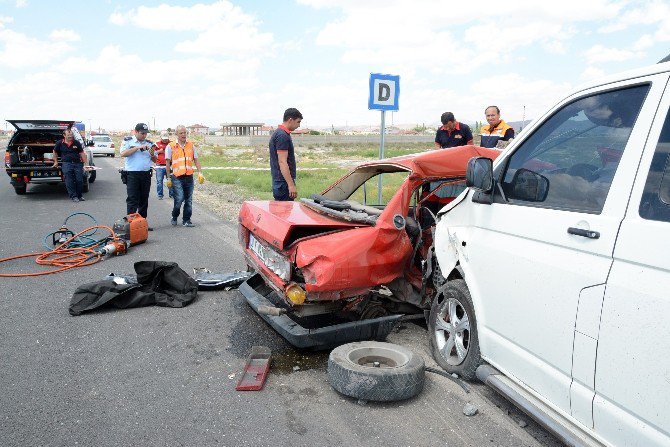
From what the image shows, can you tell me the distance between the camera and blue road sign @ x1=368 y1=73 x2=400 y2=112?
7824mm

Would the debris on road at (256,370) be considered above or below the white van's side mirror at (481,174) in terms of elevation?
below

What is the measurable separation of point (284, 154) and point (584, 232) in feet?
15.5

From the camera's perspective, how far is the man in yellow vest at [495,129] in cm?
765

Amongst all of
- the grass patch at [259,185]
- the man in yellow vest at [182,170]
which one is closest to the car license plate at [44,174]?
the grass patch at [259,185]

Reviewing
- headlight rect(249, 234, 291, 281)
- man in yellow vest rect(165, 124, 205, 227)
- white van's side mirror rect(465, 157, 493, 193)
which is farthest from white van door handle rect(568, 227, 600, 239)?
man in yellow vest rect(165, 124, 205, 227)

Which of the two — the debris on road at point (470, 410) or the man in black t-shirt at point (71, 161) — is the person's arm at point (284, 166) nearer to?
the debris on road at point (470, 410)

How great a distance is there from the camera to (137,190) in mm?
8797

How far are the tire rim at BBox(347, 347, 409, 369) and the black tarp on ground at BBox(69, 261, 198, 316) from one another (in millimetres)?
2290

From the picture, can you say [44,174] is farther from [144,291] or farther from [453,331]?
[453,331]

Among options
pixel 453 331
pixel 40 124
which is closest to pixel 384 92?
pixel 453 331

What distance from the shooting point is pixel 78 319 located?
15.5ft

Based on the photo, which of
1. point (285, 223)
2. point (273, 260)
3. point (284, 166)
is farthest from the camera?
point (284, 166)

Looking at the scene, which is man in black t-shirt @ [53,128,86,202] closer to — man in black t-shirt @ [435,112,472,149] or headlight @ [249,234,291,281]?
man in black t-shirt @ [435,112,472,149]

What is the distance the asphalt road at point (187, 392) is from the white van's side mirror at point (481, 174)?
4.81 feet
